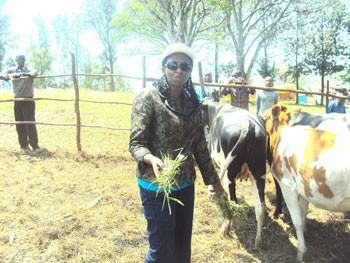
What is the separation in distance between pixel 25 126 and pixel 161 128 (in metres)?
5.98

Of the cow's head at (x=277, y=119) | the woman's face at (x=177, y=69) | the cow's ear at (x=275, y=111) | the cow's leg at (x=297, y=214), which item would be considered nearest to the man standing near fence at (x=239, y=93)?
the cow's head at (x=277, y=119)

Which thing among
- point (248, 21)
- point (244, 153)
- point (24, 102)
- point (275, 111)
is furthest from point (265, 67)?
point (244, 153)

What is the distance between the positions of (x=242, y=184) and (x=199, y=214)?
1485 millimetres

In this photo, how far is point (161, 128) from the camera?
1860 millimetres

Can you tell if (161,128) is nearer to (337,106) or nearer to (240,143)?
(240,143)

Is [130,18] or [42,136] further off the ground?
[130,18]

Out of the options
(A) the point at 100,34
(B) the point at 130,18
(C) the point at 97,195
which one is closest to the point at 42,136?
(C) the point at 97,195

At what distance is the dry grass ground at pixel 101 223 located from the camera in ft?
9.87

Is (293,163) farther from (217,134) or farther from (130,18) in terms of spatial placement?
(130,18)

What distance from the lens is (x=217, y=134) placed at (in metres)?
3.59

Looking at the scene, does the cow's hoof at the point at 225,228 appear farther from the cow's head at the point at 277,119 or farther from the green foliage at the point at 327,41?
the green foliage at the point at 327,41

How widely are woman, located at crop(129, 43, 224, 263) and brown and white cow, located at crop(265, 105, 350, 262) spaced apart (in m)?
1.22

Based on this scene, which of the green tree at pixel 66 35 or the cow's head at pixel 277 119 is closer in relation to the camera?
the cow's head at pixel 277 119

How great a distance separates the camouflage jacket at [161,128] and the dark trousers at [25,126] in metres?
5.72
